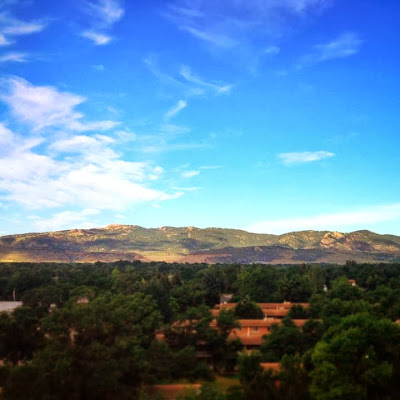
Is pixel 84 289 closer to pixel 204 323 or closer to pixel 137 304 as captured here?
pixel 137 304

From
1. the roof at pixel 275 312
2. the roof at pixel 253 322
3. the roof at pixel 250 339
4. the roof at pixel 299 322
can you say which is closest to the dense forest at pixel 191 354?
the roof at pixel 299 322

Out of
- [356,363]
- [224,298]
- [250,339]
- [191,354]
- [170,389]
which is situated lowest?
[170,389]

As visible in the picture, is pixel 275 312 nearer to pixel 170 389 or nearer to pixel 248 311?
pixel 248 311

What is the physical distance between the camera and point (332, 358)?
24219 millimetres

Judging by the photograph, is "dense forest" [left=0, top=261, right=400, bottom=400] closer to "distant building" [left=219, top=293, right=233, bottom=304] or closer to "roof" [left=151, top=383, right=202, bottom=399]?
"roof" [left=151, top=383, right=202, bottom=399]

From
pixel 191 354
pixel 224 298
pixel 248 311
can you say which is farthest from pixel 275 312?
pixel 191 354

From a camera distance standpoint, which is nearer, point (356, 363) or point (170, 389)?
point (356, 363)

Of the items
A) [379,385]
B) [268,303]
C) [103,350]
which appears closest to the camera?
[379,385]

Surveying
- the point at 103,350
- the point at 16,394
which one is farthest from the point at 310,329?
the point at 16,394

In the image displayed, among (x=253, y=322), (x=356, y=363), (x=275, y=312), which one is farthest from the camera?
(x=275, y=312)

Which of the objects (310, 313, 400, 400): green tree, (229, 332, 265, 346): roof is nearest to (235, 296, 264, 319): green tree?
(229, 332, 265, 346): roof

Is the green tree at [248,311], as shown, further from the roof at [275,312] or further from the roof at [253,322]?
the roof at [253,322]

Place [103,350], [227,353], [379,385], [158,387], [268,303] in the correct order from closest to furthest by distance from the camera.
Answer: [379,385] → [103,350] → [158,387] → [227,353] → [268,303]

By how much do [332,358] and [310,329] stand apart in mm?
10270
